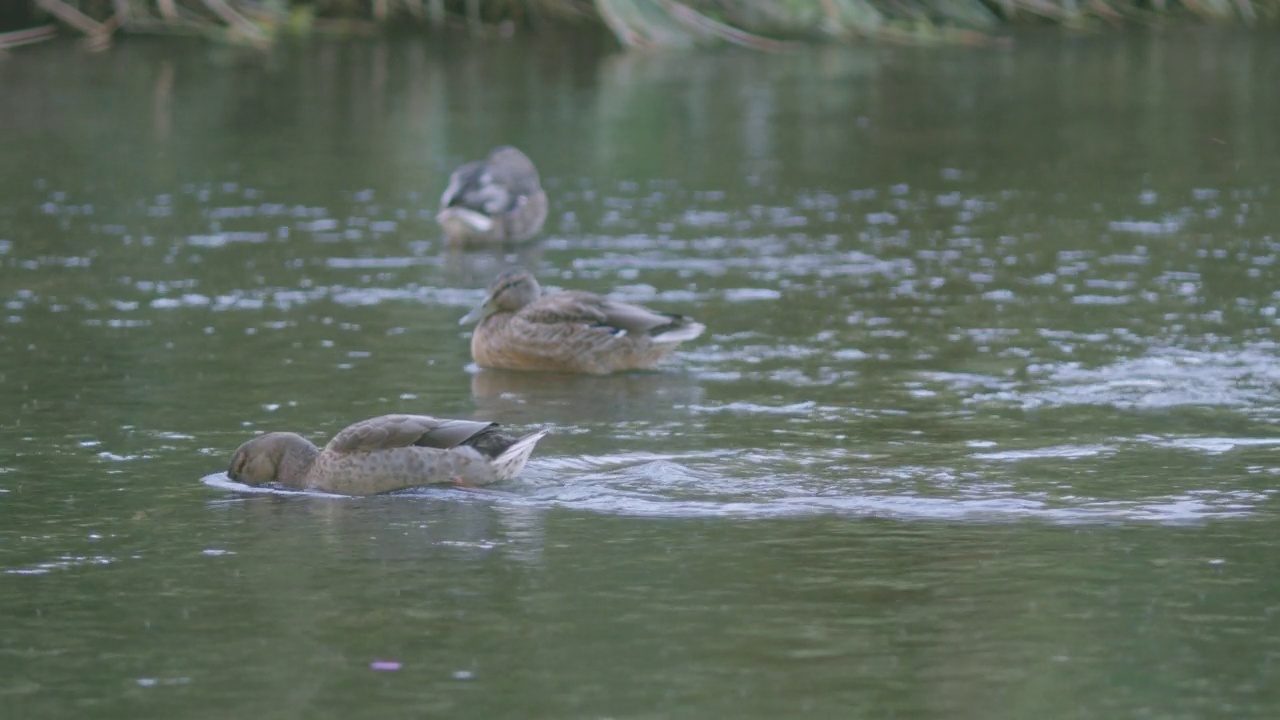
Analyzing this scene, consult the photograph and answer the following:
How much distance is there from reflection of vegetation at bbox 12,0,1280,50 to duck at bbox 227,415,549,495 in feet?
58.0

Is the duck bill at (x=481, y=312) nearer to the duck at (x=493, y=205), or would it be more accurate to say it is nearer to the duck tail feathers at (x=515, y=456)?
the duck tail feathers at (x=515, y=456)

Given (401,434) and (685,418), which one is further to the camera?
(685,418)

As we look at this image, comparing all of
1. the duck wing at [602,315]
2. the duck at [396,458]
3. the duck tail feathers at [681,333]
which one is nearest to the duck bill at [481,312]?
the duck wing at [602,315]

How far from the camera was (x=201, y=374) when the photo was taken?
1177cm

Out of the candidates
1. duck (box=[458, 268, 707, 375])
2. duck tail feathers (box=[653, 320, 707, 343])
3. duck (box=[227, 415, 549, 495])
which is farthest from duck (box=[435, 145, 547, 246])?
duck (box=[227, 415, 549, 495])

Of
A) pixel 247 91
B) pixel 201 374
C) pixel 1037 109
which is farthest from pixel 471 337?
pixel 247 91

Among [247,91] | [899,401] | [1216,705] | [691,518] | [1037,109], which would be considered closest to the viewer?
[1216,705]

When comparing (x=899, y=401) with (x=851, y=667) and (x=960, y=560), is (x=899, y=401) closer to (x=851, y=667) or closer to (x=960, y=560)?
(x=960, y=560)

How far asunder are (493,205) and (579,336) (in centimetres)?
436

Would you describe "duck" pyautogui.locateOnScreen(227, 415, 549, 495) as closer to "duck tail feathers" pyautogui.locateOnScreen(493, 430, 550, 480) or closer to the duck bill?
"duck tail feathers" pyautogui.locateOnScreen(493, 430, 550, 480)

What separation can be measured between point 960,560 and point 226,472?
3276 millimetres

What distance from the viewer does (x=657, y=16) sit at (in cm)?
2780

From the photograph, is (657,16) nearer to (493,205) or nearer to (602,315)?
(493,205)

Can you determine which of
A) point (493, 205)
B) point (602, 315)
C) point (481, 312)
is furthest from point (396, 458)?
point (493, 205)
